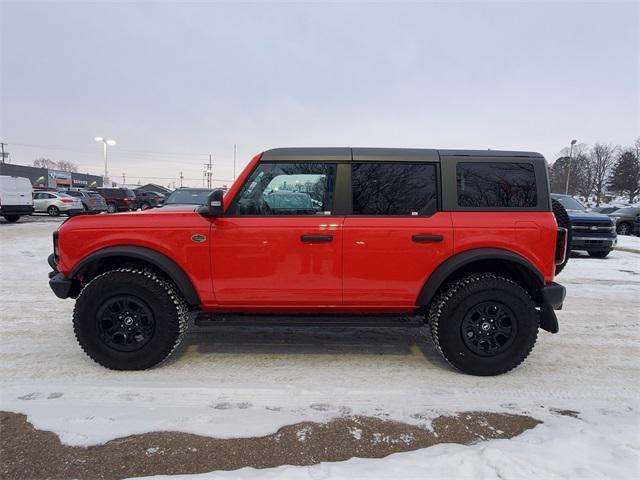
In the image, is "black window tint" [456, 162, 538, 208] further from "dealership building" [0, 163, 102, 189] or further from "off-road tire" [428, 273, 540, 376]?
"dealership building" [0, 163, 102, 189]

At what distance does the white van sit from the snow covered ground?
16.6 m

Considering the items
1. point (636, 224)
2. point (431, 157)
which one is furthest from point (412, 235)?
point (636, 224)

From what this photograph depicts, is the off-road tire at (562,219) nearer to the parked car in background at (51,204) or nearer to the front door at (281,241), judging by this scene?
the front door at (281,241)

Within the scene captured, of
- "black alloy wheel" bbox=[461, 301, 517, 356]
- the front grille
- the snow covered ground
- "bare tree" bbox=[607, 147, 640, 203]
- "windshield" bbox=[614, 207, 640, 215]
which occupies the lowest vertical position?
the snow covered ground

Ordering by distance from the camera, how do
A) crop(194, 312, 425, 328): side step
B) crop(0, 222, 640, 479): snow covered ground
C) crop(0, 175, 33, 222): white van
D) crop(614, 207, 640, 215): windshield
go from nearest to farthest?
crop(0, 222, 640, 479): snow covered ground, crop(194, 312, 425, 328): side step, crop(0, 175, 33, 222): white van, crop(614, 207, 640, 215): windshield

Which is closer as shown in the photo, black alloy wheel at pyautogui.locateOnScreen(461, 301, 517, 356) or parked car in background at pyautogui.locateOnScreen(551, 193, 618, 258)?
black alloy wheel at pyautogui.locateOnScreen(461, 301, 517, 356)

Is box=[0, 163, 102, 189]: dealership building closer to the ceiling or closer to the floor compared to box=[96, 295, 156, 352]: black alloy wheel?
closer to the ceiling

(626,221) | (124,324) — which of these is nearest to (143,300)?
(124,324)

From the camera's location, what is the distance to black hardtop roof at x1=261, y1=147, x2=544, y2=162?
339cm

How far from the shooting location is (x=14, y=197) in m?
17.7

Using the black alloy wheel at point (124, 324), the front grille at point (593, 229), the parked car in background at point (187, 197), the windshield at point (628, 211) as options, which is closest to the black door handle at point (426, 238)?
the black alloy wheel at point (124, 324)

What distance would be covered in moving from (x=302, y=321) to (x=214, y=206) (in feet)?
4.11

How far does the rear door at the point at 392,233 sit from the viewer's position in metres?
3.25

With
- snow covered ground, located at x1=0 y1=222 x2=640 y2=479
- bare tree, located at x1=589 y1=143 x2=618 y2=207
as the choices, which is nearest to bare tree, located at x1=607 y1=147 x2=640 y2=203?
bare tree, located at x1=589 y1=143 x2=618 y2=207
